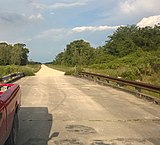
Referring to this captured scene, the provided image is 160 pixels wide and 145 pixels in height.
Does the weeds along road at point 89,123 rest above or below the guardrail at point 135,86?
below

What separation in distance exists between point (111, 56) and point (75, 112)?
6313 cm

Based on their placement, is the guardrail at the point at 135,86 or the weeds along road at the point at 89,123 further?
the guardrail at the point at 135,86

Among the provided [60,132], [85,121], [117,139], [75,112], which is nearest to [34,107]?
[75,112]

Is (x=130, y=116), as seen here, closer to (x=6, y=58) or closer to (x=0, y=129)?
(x=0, y=129)

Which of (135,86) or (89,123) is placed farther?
(135,86)

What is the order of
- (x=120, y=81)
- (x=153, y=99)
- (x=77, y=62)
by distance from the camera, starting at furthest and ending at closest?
(x=77, y=62) < (x=120, y=81) < (x=153, y=99)

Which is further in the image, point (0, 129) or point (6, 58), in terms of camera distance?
point (6, 58)

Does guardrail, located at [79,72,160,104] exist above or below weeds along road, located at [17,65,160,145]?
above

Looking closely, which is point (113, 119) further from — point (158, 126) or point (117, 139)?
point (117, 139)

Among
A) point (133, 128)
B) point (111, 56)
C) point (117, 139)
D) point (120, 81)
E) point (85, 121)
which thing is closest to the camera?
point (117, 139)

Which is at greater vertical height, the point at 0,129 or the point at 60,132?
the point at 0,129

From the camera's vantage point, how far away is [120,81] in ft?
63.6

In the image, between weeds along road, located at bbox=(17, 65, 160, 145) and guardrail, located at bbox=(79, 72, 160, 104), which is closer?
weeds along road, located at bbox=(17, 65, 160, 145)

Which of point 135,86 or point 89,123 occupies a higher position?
point 135,86
